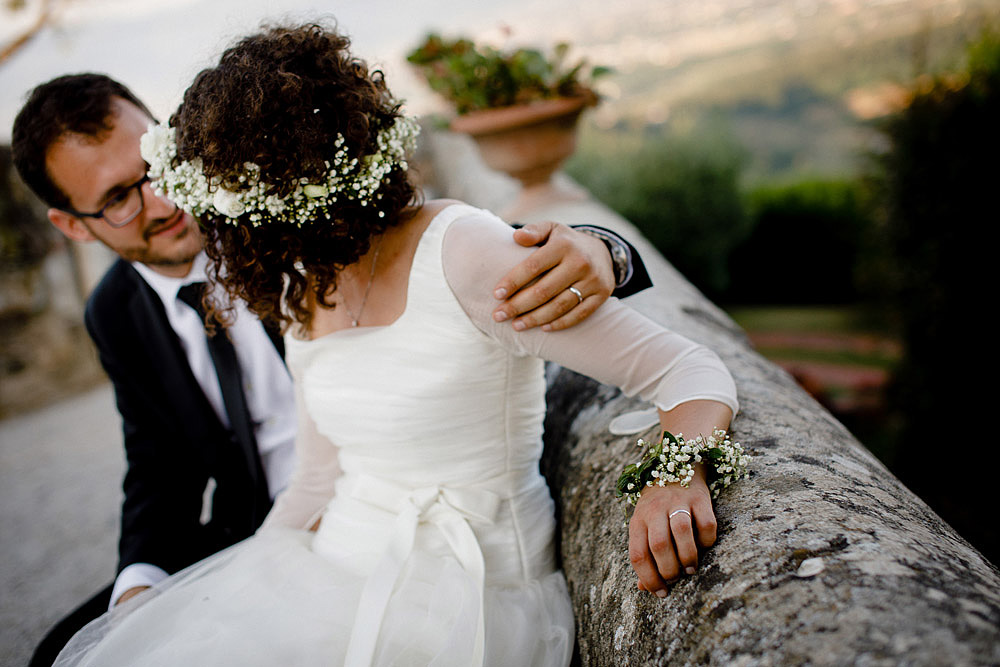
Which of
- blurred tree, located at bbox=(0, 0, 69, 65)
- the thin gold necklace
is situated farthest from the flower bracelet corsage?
blurred tree, located at bbox=(0, 0, 69, 65)

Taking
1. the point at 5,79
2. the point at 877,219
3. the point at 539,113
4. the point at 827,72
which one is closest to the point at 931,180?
the point at 877,219

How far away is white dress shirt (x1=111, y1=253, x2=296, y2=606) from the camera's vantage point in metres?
2.44

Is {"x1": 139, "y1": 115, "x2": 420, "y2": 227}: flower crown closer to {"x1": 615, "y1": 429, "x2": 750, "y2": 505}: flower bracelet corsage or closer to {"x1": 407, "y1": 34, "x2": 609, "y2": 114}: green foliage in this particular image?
{"x1": 615, "y1": 429, "x2": 750, "y2": 505}: flower bracelet corsage

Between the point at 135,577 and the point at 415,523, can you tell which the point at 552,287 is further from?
the point at 135,577

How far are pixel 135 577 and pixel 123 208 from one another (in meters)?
1.28

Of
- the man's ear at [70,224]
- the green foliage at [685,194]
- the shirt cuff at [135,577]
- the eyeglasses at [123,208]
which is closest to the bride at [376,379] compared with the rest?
the shirt cuff at [135,577]

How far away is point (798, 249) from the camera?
32.2ft

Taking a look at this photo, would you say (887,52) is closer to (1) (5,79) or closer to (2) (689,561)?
(2) (689,561)

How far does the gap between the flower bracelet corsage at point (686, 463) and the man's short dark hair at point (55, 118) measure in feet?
7.15

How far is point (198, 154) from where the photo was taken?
1.53 meters

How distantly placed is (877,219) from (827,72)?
6.24 m

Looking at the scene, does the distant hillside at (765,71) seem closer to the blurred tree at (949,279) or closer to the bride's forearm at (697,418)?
the blurred tree at (949,279)

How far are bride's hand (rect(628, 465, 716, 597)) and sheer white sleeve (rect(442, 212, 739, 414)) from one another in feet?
0.81

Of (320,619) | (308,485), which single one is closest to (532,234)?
(320,619)
